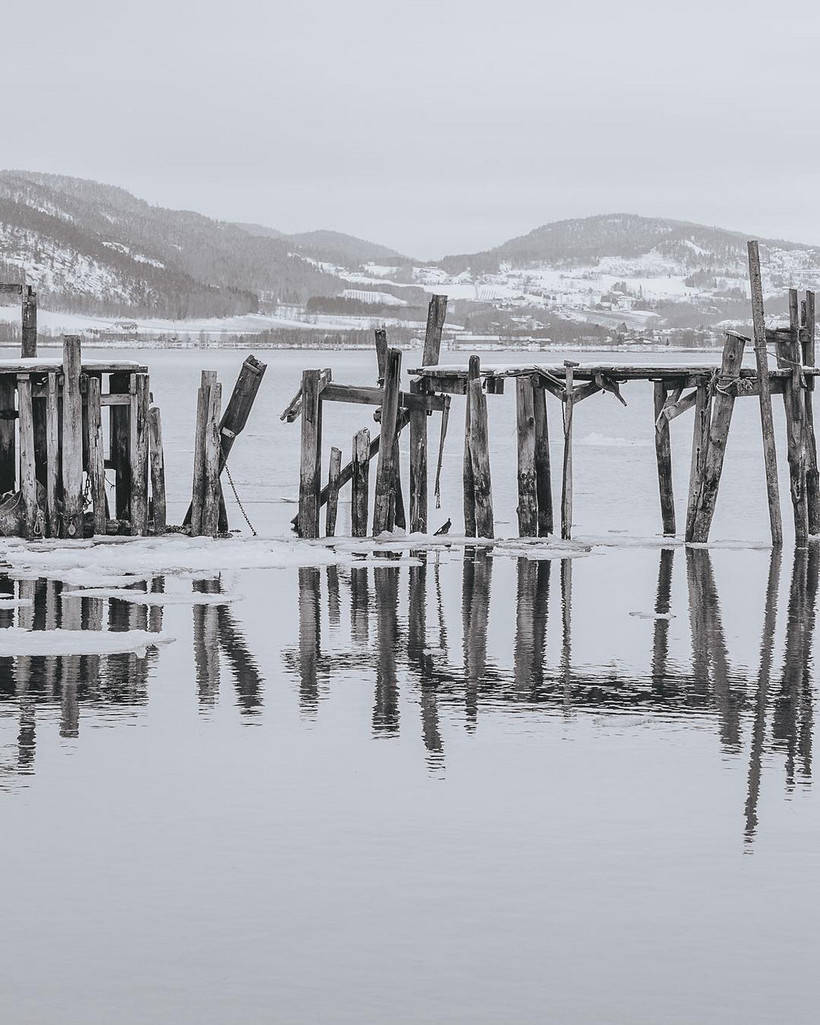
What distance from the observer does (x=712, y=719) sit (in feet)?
36.4

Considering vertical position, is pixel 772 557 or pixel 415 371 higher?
pixel 415 371

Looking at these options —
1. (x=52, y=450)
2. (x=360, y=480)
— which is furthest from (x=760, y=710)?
(x=52, y=450)

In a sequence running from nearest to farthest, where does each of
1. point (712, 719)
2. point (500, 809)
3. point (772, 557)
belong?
1. point (500, 809)
2. point (712, 719)
3. point (772, 557)

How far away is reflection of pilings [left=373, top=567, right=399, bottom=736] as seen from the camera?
1109cm

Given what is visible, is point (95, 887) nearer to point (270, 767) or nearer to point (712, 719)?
point (270, 767)

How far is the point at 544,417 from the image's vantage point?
2228 centimetres

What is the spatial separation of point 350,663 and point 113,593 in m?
4.30

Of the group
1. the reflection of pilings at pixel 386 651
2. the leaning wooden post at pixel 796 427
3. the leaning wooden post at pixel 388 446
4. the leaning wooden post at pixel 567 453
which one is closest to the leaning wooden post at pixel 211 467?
the leaning wooden post at pixel 388 446

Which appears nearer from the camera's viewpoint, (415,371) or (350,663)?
(350,663)

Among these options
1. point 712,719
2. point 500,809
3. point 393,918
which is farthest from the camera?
point 712,719

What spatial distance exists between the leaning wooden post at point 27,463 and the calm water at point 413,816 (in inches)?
171

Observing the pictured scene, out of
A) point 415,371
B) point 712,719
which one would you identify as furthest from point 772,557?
point 712,719

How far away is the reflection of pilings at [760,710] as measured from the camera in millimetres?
9016

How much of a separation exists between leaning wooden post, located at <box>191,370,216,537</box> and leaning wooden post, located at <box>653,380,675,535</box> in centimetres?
632
